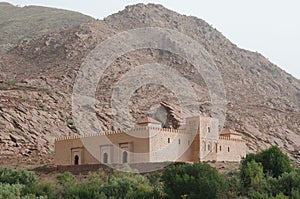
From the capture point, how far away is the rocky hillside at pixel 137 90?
130 feet

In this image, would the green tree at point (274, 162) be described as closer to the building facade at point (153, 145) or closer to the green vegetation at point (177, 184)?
the green vegetation at point (177, 184)

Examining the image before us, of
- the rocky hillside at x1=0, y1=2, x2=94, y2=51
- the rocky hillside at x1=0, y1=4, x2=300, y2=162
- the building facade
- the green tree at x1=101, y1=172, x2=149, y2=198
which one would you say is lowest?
the green tree at x1=101, y1=172, x2=149, y2=198

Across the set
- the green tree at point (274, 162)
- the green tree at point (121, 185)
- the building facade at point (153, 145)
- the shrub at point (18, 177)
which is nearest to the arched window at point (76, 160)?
the building facade at point (153, 145)

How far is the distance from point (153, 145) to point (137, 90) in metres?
20.1

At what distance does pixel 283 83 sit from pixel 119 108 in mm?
31934

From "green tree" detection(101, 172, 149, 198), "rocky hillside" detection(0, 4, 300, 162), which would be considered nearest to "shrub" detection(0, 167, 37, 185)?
"green tree" detection(101, 172, 149, 198)

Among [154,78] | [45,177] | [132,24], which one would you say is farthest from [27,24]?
[45,177]

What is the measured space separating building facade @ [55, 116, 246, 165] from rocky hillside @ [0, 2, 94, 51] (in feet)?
132

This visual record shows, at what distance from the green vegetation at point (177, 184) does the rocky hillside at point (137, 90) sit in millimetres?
8537

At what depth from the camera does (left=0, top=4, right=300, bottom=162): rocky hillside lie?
3975 cm

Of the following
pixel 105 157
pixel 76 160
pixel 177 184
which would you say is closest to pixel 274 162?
pixel 177 184

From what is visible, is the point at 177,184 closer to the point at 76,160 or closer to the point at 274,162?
the point at 274,162

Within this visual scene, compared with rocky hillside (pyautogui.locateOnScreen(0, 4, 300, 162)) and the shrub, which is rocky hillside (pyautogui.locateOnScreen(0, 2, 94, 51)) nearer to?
rocky hillside (pyautogui.locateOnScreen(0, 4, 300, 162))

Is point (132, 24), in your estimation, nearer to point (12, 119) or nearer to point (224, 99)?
point (224, 99)
